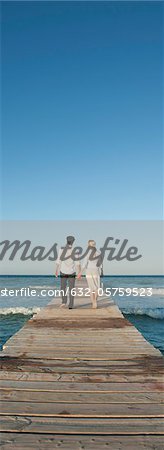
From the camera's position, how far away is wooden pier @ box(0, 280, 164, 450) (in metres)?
3.02

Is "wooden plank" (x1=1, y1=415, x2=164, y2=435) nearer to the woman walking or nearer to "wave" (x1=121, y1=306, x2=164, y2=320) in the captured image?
the woman walking

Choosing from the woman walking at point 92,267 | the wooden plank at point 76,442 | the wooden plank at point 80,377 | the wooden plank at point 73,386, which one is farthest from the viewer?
the woman walking at point 92,267

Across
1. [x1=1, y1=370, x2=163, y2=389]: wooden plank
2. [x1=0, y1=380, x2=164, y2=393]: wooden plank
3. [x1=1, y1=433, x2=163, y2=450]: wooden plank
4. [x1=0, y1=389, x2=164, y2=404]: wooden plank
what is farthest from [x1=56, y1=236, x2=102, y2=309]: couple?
[x1=1, y1=433, x2=163, y2=450]: wooden plank

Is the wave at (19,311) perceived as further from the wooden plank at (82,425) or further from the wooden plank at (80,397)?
the wooden plank at (82,425)

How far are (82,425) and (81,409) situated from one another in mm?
301

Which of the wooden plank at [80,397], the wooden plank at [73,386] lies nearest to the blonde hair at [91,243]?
the wooden plank at [73,386]

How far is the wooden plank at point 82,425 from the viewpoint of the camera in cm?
312

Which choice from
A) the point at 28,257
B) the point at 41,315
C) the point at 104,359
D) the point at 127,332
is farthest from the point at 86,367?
the point at 28,257

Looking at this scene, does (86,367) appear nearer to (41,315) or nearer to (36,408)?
(36,408)

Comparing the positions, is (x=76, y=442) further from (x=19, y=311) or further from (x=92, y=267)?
(x=19, y=311)

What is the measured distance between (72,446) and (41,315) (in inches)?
303

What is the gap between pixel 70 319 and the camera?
9523 mm

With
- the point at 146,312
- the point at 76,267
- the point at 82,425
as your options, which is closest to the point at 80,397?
the point at 82,425

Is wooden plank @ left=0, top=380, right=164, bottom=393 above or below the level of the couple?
below
